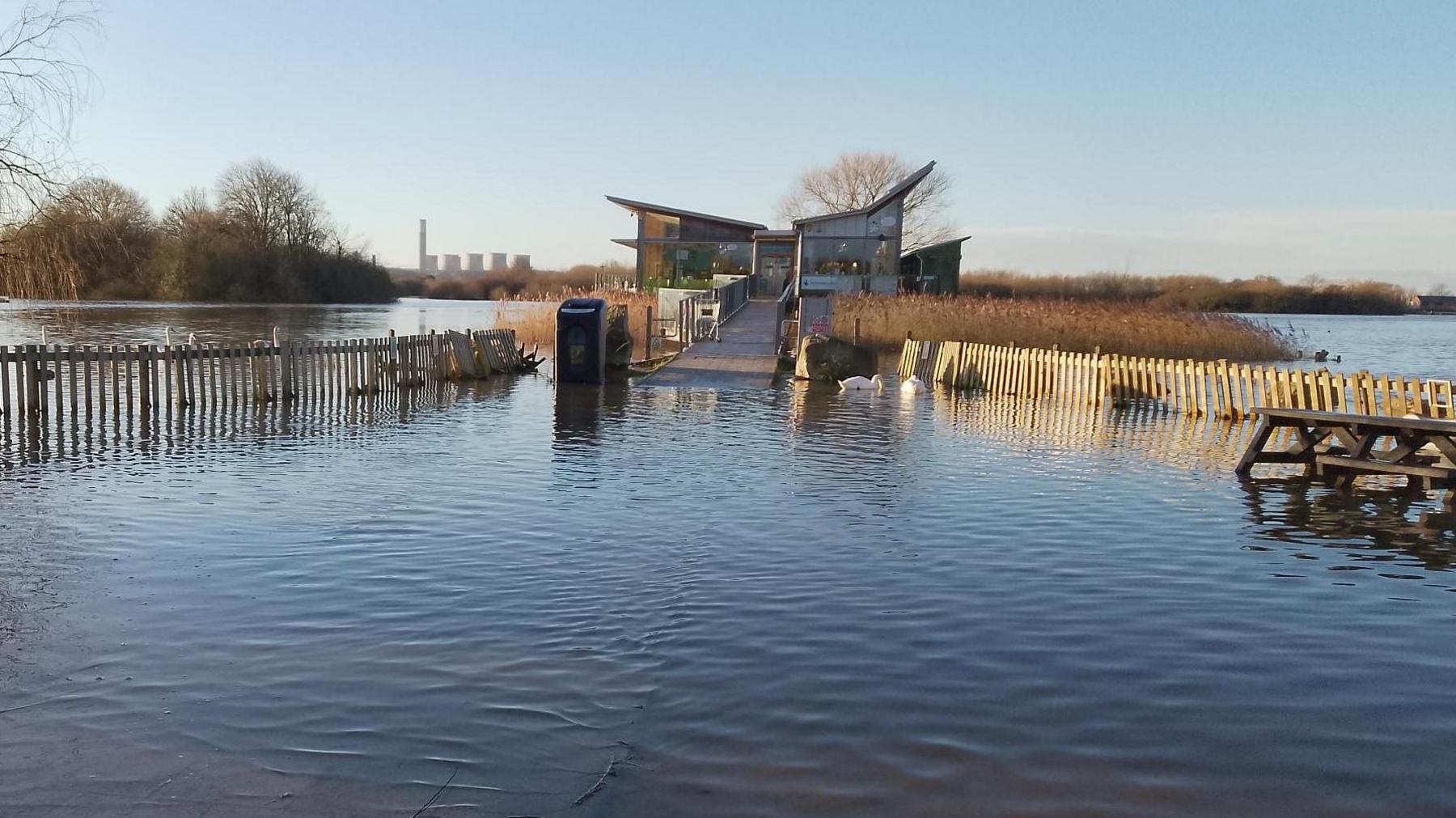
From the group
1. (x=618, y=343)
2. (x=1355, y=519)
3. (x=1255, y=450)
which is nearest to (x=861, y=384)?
(x=618, y=343)

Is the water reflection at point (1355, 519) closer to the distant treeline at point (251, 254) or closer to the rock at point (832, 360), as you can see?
the rock at point (832, 360)

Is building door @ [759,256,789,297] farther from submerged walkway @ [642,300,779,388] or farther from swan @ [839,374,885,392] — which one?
swan @ [839,374,885,392]

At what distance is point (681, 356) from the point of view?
2852 centimetres

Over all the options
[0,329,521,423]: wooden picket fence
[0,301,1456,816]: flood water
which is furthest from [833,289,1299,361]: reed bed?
[0,301,1456,816]: flood water

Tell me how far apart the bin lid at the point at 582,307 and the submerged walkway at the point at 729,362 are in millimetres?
1932

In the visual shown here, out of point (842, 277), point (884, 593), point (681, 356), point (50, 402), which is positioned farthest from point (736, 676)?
point (842, 277)

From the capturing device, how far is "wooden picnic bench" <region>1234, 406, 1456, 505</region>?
11.6 metres

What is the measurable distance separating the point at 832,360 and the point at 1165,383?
7535mm

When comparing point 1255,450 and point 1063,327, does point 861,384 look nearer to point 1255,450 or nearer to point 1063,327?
point 1255,450

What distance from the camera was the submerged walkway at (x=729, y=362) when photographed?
80.3ft

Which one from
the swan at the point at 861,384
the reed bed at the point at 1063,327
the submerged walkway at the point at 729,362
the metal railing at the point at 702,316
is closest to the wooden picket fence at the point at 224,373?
the submerged walkway at the point at 729,362

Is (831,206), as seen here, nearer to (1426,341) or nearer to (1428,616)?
(1426,341)

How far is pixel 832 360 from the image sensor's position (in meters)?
25.5

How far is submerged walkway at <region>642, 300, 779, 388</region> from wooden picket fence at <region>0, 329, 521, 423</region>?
490cm
